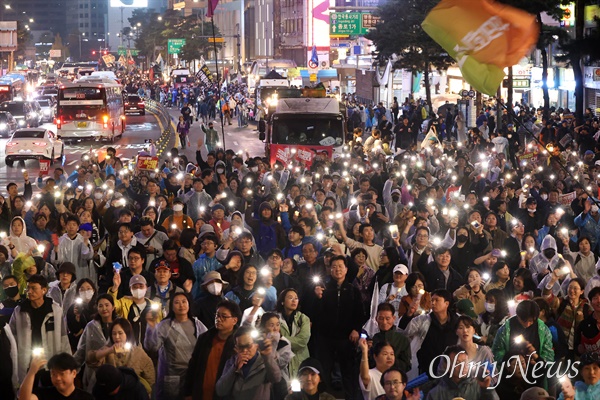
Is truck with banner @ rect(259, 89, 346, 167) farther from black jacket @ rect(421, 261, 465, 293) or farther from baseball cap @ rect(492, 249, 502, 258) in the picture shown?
black jacket @ rect(421, 261, 465, 293)

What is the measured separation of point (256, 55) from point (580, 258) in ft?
421

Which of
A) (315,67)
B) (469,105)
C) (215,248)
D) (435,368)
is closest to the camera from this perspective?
(435,368)

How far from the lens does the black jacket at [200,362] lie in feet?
27.3

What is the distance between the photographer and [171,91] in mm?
88688

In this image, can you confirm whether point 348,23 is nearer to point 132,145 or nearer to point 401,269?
point 132,145

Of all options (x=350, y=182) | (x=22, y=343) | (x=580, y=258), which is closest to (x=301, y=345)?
(x=22, y=343)

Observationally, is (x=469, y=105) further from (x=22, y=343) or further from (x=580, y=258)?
(x=22, y=343)

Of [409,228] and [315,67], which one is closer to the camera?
[409,228]

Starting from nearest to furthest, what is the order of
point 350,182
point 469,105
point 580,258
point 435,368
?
1. point 435,368
2. point 580,258
3. point 350,182
4. point 469,105

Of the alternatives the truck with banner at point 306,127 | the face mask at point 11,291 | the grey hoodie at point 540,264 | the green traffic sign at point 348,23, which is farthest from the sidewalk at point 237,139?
the face mask at point 11,291

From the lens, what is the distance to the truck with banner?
29.7 m

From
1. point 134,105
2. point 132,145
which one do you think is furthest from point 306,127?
point 134,105

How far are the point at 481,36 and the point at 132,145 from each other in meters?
38.4

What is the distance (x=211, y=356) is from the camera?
838 cm
